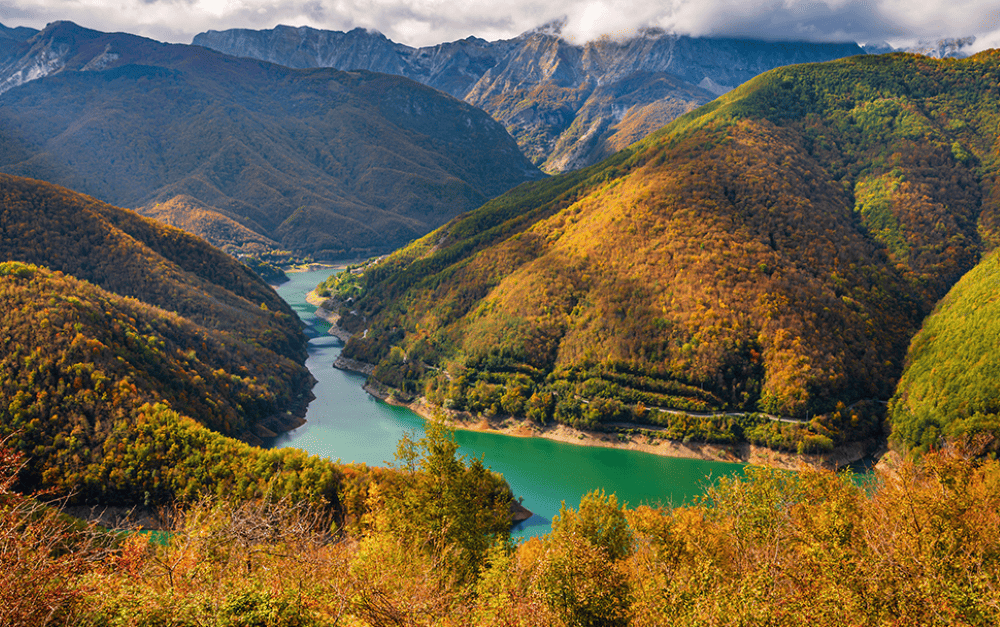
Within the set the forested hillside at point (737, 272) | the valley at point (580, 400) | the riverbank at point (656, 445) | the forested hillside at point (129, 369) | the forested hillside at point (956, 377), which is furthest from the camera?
the forested hillside at point (737, 272)

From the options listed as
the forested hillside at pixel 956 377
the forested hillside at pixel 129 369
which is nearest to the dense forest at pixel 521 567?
the forested hillside at pixel 129 369

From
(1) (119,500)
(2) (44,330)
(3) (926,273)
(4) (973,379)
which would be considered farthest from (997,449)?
(2) (44,330)

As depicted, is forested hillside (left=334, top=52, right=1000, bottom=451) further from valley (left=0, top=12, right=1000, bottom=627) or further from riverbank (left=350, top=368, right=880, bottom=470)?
riverbank (left=350, top=368, right=880, bottom=470)

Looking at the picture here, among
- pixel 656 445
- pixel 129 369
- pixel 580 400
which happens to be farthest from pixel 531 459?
pixel 129 369

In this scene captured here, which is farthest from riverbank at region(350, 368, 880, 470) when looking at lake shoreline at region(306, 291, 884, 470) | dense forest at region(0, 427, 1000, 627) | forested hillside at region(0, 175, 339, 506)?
dense forest at region(0, 427, 1000, 627)

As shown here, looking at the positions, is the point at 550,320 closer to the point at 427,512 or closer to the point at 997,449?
the point at 997,449

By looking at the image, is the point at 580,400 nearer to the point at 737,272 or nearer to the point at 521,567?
the point at 737,272

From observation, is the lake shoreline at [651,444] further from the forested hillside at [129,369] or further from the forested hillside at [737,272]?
the forested hillside at [129,369]
